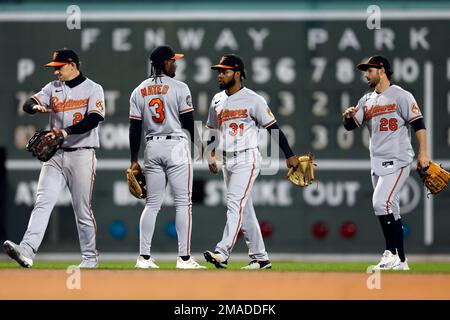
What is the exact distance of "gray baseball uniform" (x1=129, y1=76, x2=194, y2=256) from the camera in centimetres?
944

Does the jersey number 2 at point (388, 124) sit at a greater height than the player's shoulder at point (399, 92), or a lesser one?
lesser

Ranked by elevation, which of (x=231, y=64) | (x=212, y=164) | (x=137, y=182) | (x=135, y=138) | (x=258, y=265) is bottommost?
(x=258, y=265)

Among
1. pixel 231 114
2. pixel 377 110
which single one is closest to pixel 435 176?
pixel 377 110

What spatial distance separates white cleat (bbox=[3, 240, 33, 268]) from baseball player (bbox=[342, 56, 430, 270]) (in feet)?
9.31

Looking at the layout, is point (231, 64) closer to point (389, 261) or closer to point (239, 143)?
point (239, 143)

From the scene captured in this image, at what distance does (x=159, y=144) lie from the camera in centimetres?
945

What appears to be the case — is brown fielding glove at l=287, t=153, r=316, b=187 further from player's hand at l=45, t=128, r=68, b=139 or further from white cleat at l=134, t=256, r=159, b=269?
player's hand at l=45, t=128, r=68, b=139

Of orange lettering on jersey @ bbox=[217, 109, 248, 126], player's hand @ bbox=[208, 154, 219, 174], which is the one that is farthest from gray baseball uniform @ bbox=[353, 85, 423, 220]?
player's hand @ bbox=[208, 154, 219, 174]

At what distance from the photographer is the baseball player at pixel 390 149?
9.62 metres

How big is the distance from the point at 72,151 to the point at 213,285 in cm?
178

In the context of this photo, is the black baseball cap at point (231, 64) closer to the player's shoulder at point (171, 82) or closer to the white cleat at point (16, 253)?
the player's shoulder at point (171, 82)

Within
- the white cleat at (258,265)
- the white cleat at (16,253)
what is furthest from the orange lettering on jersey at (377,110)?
the white cleat at (16,253)

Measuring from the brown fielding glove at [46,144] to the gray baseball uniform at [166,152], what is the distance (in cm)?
71

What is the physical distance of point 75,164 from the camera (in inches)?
377
